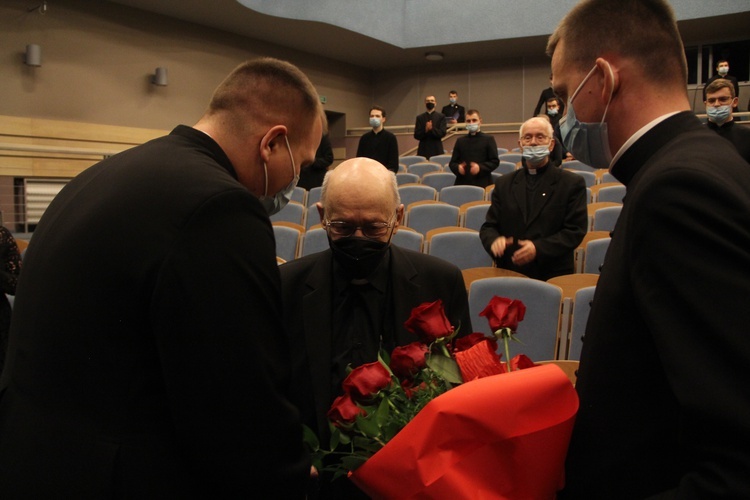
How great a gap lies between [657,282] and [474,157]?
637cm

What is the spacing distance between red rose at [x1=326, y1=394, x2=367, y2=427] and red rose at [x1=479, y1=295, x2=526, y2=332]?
282 millimetres

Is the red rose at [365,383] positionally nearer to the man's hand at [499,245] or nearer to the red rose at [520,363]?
the red rose at [520,363]

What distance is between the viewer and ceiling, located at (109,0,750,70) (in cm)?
1105

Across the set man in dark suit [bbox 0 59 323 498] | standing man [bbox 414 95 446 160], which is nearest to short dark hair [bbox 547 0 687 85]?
man in dark suit [bbox 0 59 323 498]

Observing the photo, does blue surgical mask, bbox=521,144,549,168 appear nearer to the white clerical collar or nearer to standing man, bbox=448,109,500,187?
standing man, bbox=448,109,500,187

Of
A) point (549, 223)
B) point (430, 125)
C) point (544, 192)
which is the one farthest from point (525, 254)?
point (430, 125)

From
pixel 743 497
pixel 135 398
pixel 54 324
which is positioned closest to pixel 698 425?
pixel 743 497

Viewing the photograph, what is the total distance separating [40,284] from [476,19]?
14.3 m

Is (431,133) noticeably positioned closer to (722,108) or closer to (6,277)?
(722,108)

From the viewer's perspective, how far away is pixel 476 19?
46.1 feet

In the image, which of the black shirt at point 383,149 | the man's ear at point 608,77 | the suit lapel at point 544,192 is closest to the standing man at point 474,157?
the black shirt at point 383,149

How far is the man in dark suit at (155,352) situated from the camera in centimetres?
100

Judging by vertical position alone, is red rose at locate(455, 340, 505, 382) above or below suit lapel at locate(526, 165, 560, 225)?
below

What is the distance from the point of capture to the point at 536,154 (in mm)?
4055
